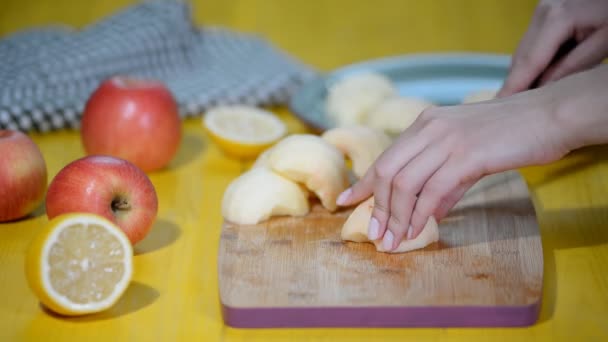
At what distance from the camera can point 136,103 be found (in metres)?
1.80

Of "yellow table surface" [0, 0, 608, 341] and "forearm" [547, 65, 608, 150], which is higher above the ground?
"forearm" [547, 65, 608, 150]

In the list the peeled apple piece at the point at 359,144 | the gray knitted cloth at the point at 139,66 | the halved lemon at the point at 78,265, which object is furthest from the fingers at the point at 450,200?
the gray knitted cloth at the point at 139,66

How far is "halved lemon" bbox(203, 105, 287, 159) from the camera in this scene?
185 centimetres

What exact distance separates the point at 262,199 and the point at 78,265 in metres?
0.36

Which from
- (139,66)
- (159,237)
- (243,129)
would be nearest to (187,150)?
(243,129)

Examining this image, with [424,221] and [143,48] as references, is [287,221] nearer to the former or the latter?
[424,221]

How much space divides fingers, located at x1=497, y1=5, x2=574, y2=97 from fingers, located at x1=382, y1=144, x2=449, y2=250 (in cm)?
48

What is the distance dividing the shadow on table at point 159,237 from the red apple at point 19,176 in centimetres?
23

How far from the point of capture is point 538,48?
164 centimetres

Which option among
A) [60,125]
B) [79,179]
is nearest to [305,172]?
[79,179]

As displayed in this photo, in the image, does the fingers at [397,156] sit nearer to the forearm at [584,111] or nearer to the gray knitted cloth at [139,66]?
the forearm at [584,111]

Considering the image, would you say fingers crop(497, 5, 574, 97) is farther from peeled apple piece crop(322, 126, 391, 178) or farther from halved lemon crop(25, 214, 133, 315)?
halved lemon crop(25, 214, 133, 315)

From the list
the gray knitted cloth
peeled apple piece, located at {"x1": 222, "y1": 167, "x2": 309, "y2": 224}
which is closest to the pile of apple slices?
peeled apple piece, located at {"x1": 222, "y1": 167, "x2": 309, "y2": 224}

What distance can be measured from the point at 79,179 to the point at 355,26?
5.03 ft
